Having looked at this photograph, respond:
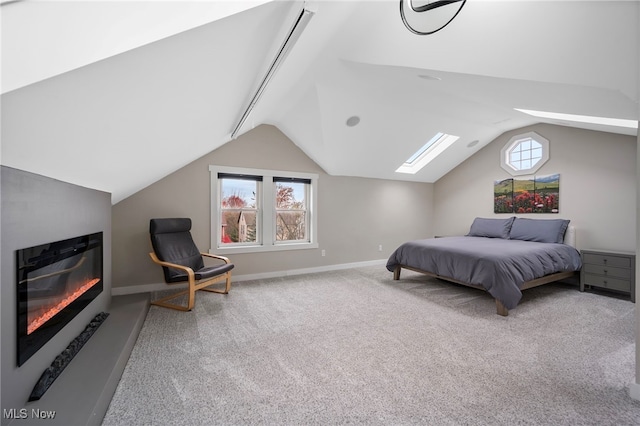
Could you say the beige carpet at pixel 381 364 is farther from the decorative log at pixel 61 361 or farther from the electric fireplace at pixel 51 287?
the electric fireplace at pixel 51 287

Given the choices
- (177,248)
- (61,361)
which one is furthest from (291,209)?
(61,361)

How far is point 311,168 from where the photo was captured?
16.4 ft

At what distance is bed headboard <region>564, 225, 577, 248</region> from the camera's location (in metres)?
4.25

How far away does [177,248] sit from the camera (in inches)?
138

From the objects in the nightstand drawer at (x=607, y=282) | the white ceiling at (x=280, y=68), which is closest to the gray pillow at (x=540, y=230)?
the nightstand drawer at (x=607, y=282)

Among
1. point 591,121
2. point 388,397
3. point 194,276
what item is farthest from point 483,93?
point 194,276

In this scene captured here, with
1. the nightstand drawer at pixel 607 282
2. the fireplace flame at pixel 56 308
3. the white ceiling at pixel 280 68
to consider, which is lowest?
the nightstand drawer at pixel 607 282

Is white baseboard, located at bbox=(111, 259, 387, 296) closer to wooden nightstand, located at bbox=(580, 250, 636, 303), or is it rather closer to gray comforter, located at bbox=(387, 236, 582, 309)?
gray comforter, located at bbox=(387, 236, 582, 309)

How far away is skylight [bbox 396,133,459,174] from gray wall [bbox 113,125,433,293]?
0.44 metres

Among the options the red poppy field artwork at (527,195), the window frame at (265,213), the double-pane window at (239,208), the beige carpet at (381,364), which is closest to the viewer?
the beige carpet at (381,364)

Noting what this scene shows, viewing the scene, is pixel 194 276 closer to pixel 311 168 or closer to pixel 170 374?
pixel 170 374

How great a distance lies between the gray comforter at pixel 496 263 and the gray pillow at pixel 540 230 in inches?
9.1

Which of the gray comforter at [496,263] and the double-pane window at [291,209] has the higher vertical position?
the double-pane window at [291,209]

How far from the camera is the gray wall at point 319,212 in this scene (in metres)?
3.66
